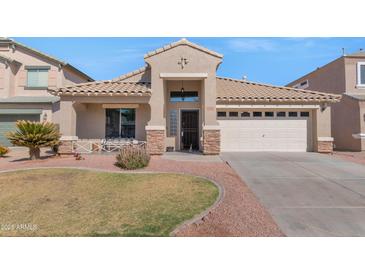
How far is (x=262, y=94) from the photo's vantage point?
532 inches

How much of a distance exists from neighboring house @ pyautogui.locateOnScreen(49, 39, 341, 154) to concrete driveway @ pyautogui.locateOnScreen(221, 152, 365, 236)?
3.30m

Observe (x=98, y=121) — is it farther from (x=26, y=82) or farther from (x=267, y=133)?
(x=267, y=133)

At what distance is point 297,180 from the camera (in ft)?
23.9

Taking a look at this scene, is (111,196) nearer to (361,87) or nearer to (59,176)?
(59,176)

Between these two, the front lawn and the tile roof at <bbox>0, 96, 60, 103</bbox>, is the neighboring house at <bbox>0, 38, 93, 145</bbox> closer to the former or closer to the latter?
the tile roof at <bbox>0, 96, 60, 103</bbox>

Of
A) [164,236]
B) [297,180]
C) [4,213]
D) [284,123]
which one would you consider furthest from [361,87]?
[4,213]

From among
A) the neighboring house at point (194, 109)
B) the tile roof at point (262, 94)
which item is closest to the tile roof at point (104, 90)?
the neighboring house at point (194, 109)

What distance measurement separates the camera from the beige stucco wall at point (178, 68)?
1180 cm

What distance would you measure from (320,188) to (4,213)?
849cm

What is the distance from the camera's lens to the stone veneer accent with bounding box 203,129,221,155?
11.2m

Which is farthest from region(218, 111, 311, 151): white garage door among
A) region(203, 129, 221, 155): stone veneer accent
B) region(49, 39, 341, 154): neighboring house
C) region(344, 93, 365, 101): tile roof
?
region(344, 93, 365, 101): tile roof

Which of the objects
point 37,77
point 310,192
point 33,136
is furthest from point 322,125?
point 37,77

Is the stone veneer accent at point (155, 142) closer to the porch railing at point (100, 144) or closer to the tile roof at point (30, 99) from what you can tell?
the porch railing at point (100, 144)

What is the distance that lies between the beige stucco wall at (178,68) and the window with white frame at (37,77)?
9987 mm
